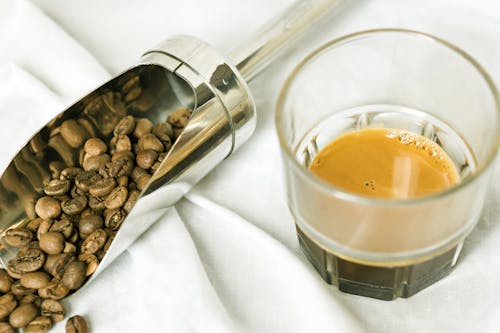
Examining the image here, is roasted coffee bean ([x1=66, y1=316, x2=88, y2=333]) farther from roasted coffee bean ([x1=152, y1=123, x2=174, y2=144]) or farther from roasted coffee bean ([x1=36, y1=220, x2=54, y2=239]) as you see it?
roasted coffee bean ([x1=152, y1=123, x2=174, y2=144])

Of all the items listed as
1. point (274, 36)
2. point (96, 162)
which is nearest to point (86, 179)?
point (96, 162)

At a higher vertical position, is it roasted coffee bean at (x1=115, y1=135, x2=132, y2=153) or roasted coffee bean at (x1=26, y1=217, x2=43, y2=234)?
roasted coffee bean at (x1=26, y1=217, x2=43, y2=234)

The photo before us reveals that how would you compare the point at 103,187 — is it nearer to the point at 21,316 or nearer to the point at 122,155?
the point at 122,155

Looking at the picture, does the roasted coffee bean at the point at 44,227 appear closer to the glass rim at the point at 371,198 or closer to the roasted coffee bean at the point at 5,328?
the roasted coffee bean at the point at 5,328

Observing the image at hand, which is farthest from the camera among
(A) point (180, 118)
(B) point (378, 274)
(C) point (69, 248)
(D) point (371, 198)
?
(A) point (180, 118)

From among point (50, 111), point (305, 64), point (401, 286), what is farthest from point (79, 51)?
point (401, 286)

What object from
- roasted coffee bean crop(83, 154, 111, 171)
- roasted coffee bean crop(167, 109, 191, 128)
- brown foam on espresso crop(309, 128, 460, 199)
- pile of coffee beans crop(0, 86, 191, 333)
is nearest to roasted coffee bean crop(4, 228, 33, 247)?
pile of coffee beans crop(0, 86, 191, 333)
